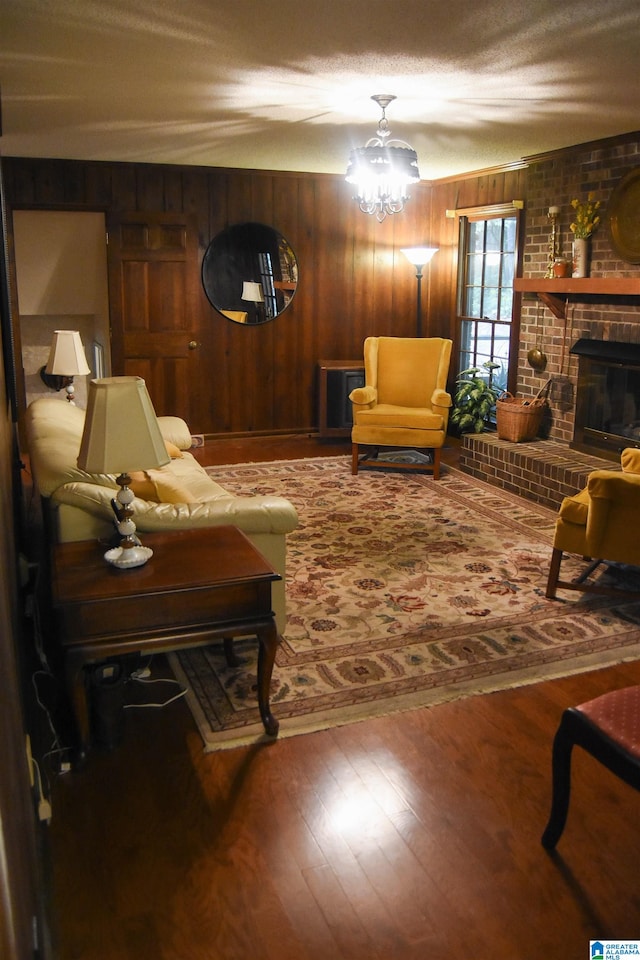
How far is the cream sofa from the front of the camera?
3.02m

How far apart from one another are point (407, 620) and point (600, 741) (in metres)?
1.74

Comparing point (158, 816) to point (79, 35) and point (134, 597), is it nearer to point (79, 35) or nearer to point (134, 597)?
point (134, 597)

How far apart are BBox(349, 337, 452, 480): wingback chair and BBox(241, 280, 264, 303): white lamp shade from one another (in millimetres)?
1345

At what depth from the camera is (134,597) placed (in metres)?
2.53

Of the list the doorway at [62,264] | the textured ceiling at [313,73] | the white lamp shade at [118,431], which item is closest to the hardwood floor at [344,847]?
the white lamp shade at [118,431]

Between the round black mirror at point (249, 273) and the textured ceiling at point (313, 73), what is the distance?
1282 mm

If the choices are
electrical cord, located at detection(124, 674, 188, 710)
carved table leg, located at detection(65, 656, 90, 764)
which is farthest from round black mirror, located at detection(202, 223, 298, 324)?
carved table leg, located at detection(65, 656, 90, 764)

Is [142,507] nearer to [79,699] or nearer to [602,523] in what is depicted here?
[79,699]

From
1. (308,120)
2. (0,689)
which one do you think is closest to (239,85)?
(308,120)

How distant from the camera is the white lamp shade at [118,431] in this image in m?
2.58

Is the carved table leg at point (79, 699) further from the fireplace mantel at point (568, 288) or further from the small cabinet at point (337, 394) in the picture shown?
the small cabinet at point (337, 394)

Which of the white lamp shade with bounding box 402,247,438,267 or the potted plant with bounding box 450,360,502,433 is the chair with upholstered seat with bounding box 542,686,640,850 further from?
the white lamp shade with bounding box 402,247,438,267

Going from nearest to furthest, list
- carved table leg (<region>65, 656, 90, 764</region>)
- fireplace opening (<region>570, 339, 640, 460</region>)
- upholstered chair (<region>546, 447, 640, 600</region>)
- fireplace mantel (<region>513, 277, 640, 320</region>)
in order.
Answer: carved table leg (<region>65, 656, 90, 764</region>), upholstered chair (<region>546, 447, 640, 600</region>), fireplace mantel (<region>513, 277, 640, 320</region>), fireplace opening (<region>570, 339, 640, 460</region>)

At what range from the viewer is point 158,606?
8.47 ft
